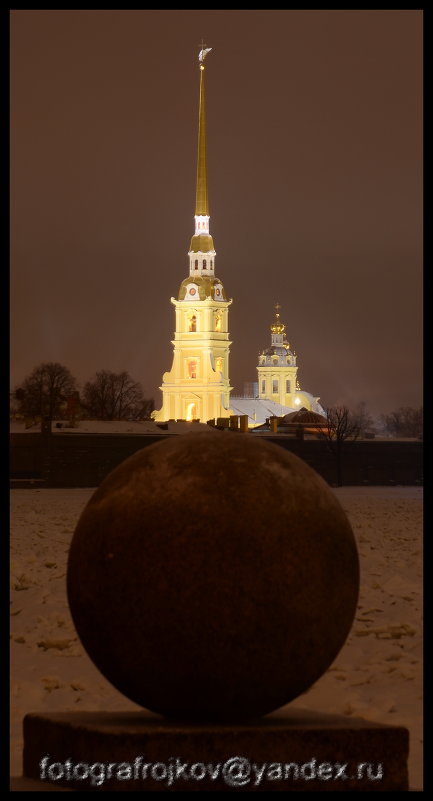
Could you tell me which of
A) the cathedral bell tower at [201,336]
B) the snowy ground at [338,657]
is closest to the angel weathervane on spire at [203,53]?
the cathedral bell tower at [201,336]

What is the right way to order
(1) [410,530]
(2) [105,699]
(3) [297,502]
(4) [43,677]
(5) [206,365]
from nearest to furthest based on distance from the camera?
(3) [297,502], (2) [105,699], (4) [43,677], (1) [410,530], (5) [206,365]

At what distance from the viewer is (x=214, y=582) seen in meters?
8.27

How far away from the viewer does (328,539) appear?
8.65 metres

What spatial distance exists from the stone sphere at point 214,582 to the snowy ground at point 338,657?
1701mm

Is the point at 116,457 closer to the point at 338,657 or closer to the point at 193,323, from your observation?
the point at 338,657

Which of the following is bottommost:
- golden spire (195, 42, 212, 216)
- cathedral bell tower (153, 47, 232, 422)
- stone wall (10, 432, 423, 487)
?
stone wall (10, 432, 423, 487)

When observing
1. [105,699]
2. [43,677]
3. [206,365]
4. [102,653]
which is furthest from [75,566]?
[206,365]

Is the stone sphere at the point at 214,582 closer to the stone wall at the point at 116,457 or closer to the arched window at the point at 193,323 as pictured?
the stone wall at the point at 116,457

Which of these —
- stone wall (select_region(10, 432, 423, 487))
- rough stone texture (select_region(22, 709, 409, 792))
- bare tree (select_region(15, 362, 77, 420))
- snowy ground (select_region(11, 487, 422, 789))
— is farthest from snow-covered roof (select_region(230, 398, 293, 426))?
rough stone texture (select_region(22, 709, 409, 792))

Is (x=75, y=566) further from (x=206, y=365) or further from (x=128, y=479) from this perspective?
(x=206, y=365)

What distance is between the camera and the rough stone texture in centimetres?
813

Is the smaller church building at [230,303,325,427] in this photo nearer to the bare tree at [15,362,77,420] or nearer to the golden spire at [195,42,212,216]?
the golden spire at [195,42,212,216]

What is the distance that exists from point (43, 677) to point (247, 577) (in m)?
5.52

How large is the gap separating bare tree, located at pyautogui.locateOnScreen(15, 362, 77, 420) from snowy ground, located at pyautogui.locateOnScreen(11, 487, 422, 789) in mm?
70073
